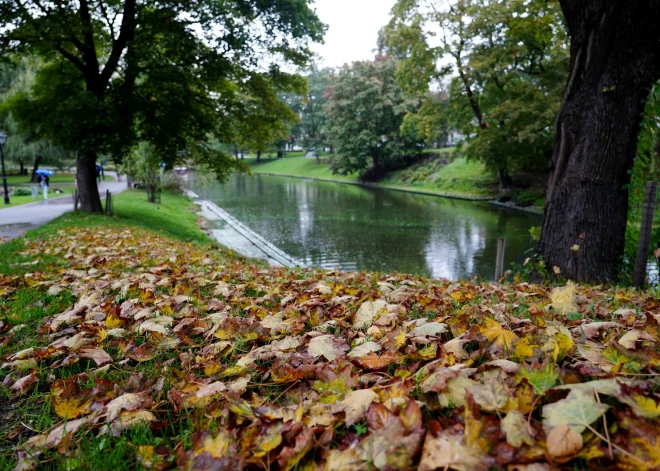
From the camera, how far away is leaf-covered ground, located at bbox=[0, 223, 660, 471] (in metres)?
1.21

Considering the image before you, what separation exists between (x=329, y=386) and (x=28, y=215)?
56.7ft

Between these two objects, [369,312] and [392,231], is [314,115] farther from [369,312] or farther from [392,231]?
[369,312]

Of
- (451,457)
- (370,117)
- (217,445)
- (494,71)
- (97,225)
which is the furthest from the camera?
(370,117)

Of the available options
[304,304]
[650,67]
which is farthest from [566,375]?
[650,67]

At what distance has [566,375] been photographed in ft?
5.02

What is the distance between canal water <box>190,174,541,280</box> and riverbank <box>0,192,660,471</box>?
17.9 ft

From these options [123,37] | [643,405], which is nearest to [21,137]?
[123,37]

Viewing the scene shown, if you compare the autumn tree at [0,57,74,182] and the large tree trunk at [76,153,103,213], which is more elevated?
the autumn tree at [0,57,74,182]

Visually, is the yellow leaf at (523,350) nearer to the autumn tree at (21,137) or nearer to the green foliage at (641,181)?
the green foliage at (641,181)

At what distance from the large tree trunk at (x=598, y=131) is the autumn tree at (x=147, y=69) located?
339 inches

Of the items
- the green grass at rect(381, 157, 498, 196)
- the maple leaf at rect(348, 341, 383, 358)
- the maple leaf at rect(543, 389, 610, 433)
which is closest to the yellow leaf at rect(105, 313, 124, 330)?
the maple leaf at rect(348, 341, 383, 358)

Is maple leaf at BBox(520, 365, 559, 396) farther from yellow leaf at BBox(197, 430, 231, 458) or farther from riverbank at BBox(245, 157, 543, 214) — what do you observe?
riverbank at BBox(245, 157, 543, 214)

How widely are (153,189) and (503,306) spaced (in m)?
22.4

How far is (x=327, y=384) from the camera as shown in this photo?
68.2 inches
